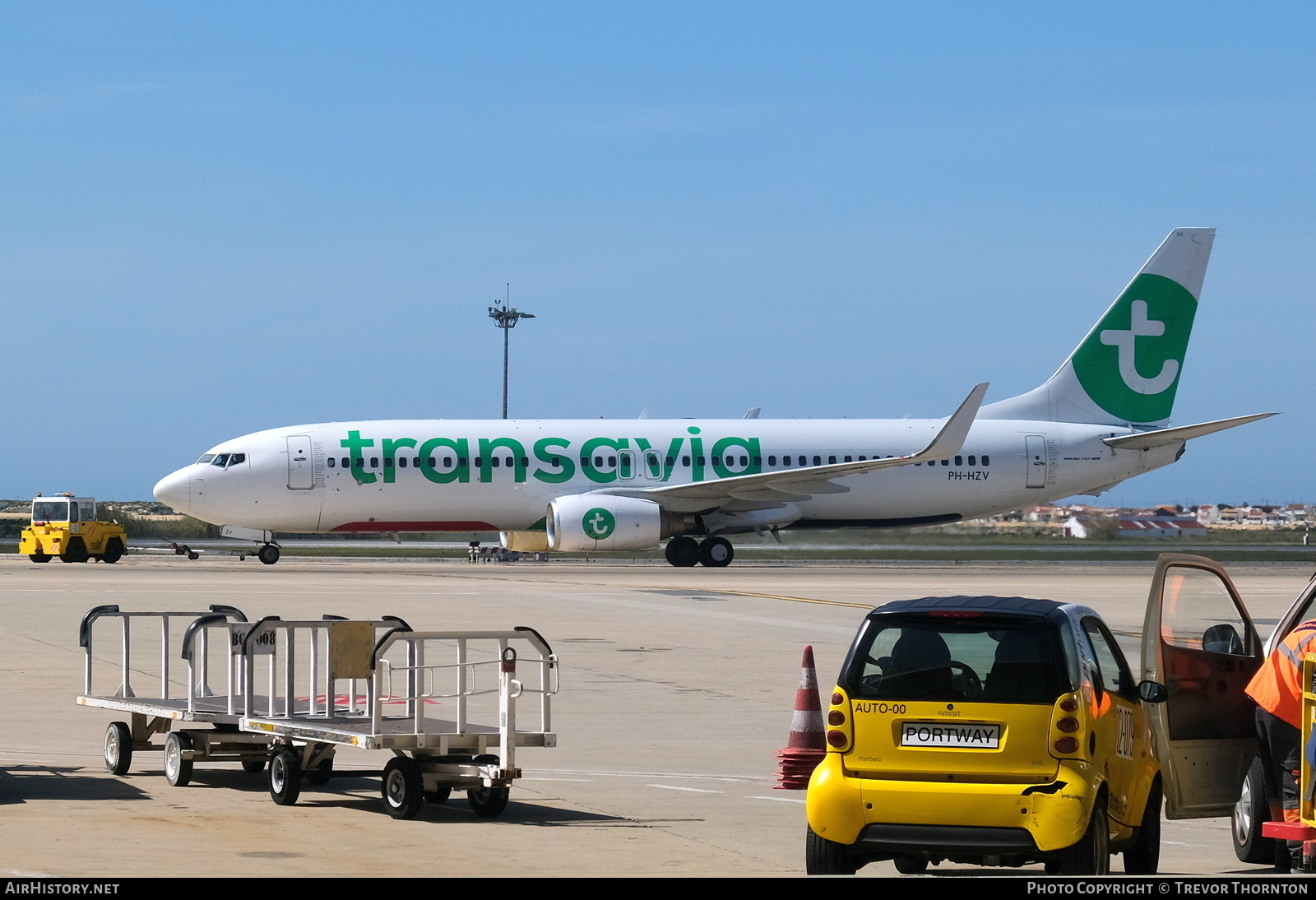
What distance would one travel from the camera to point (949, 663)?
8.61 meters

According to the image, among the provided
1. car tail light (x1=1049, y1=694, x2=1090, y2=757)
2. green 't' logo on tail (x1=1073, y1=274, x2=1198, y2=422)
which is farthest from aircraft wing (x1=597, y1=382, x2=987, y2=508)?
car tail light (x1=1049, y1=694, x2=1090, y2=757)

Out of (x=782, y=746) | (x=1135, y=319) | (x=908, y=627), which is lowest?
(x=782, y=746)

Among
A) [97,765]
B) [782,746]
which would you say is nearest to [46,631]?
[97,765]

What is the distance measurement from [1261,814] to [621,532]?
3095 centimetres

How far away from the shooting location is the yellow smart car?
8086 mm

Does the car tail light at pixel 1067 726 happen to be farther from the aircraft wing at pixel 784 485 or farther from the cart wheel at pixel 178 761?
the aircraft wing at pixel 784 485

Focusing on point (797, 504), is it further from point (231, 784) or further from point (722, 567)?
point (231, 784)

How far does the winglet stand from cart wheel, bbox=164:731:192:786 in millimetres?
26920

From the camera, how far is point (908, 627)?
8688 mm

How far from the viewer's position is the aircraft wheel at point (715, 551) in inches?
1672

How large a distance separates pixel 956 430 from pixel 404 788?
29.4 m

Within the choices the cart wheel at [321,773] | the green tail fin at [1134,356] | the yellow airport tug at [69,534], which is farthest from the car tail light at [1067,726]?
the yellow airport tug at [69,534]

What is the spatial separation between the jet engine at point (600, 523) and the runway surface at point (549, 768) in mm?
7280
